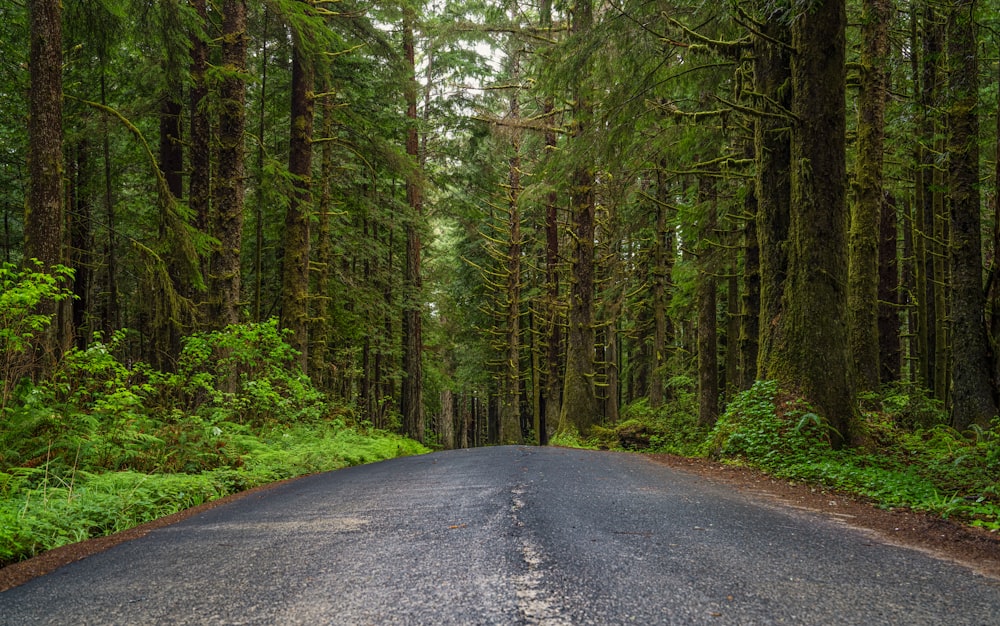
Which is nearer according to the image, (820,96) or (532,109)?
(820,96)

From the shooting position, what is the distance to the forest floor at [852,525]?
320cm

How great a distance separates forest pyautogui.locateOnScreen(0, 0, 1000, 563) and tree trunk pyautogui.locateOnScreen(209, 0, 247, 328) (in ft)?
0.14

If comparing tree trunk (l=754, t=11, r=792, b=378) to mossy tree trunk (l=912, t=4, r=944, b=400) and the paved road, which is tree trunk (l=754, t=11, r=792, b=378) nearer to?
mossy tree trunk (l=912, t=4, r=944, b=400)

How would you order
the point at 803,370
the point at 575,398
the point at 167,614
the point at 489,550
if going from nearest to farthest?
the point at 167,614 → the point at 489,550 → the point at 803,370 → the point at 575,398

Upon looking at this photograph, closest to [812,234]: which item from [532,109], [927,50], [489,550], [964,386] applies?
[964,386]

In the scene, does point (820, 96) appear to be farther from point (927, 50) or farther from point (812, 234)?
point (927, 50)

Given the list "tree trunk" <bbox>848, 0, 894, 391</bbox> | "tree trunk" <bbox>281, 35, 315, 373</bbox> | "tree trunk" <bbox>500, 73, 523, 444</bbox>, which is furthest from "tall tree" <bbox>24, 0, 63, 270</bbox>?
"tree trunk" <bbox>500, 73, 523, 444</bbox>

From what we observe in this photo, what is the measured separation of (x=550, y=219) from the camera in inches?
832

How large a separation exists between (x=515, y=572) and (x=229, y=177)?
10475 mm

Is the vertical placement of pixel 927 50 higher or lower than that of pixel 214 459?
higher

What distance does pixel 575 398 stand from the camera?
610 inches

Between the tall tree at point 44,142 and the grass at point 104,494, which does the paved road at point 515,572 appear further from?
the tall tree at point 44,142

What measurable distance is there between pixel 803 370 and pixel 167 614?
23.9 ft

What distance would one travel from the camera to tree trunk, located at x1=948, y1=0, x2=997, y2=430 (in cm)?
829
